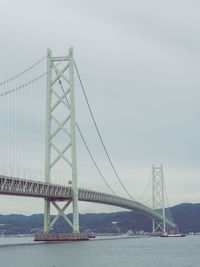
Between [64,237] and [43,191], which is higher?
[43,191]

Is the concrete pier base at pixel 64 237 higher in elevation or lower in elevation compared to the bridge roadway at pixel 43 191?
lower

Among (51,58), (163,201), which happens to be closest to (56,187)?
(51,58)

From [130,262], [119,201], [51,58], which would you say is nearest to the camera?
[130,262]

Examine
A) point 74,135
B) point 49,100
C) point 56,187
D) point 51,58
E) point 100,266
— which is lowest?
point 100,266

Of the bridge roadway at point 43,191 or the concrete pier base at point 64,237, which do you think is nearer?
the bridge roadway at point 43,191

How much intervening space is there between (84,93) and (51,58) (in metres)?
10.4

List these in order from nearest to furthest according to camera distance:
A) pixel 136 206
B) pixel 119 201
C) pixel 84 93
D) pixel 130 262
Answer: pixel 130 262, pixel 84 93, pixel 119 201, pixel 136 206

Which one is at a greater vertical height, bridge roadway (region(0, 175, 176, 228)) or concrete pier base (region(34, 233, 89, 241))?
bridge roadway (region(0, 175, 176, 228))

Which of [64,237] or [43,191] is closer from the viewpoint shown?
[43,191]

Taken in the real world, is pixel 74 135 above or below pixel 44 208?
above

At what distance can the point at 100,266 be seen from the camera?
44.5m

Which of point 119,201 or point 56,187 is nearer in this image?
point 56,187

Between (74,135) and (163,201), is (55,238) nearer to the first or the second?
(74,135)

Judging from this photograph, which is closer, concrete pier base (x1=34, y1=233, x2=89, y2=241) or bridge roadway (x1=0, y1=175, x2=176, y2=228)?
bridge roadway (x1=0, y1=175, x2=176, y2=228)
